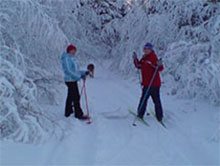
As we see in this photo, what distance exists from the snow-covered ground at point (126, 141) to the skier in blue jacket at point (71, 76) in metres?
0.19

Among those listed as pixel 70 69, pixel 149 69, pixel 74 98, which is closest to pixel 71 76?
pixel 70 69

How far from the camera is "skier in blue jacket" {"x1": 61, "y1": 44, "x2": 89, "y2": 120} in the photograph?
8789mm

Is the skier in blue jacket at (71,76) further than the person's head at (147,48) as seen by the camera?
Yes

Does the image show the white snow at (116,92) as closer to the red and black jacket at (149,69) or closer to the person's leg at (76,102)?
the person's leg at (76,102)

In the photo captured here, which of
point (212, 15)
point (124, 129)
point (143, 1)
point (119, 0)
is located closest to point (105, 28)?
point (119, 0)

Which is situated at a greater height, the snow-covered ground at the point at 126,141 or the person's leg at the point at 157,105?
the person's leg at the point at 157,105

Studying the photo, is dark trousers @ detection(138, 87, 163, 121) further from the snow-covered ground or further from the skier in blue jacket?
the skier in blue jacket

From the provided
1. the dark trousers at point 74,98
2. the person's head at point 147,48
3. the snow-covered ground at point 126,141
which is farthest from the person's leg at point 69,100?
the person's head at point 147,48

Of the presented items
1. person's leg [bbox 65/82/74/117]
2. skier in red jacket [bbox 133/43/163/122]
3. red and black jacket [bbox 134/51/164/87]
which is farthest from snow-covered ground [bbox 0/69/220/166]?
red and black jacket [bbox 134/51/164/87]

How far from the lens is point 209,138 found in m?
7.64

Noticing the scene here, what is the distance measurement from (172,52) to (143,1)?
457 centimetres

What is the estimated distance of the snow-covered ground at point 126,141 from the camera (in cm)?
654

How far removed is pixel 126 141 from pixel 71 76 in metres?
2.00

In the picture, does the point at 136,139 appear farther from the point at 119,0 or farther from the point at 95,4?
the point at 95,4
